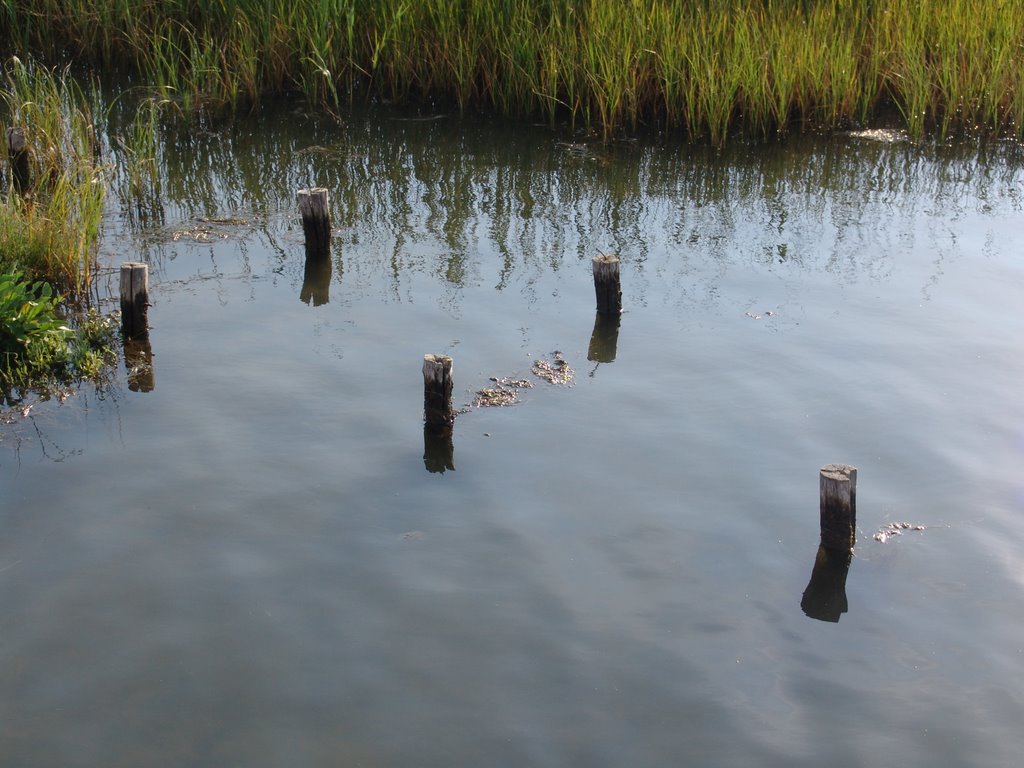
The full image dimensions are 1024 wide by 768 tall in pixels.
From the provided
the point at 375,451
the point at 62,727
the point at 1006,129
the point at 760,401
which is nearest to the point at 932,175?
the point at 1006,129

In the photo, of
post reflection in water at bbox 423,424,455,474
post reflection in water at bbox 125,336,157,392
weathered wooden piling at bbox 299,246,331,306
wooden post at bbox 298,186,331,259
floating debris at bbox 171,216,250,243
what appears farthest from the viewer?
floating debris at bbox 171,216,250,243

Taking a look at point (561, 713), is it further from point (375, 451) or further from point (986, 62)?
point (986, 62)

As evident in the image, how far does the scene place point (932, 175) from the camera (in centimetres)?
991

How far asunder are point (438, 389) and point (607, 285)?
179 cm

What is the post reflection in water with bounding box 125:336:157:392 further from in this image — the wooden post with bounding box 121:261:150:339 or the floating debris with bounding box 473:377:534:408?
the floating debris with bounding box 473:377:534:408

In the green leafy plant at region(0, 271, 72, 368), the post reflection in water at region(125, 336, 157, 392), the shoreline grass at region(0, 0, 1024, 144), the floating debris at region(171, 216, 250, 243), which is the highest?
the shoreline grass at region(0, 0, 1024, 144)

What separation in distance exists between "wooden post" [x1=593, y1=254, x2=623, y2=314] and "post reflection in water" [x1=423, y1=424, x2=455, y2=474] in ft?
5.62

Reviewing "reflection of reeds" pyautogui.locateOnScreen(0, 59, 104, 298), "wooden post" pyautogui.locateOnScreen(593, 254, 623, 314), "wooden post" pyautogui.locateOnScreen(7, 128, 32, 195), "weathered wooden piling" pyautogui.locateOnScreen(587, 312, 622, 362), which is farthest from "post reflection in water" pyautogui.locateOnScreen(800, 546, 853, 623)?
"wooden post" pyautogui.locateOnScreen(7, 128, 32, 195)

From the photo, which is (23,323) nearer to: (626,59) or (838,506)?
(838,506)

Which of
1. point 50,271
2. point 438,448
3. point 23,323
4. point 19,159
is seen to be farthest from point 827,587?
point 19,159

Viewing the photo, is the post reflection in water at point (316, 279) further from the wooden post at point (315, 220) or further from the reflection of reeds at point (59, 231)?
the reflection of reeds at point (59, 231)

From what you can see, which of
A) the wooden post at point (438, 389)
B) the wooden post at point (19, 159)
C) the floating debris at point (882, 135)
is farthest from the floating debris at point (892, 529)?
the wooden post at point (19, 159)

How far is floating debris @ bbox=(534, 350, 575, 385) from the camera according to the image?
6375 millimetres

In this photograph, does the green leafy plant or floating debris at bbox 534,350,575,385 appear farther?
floating debris at bbox 534,350,575,385
